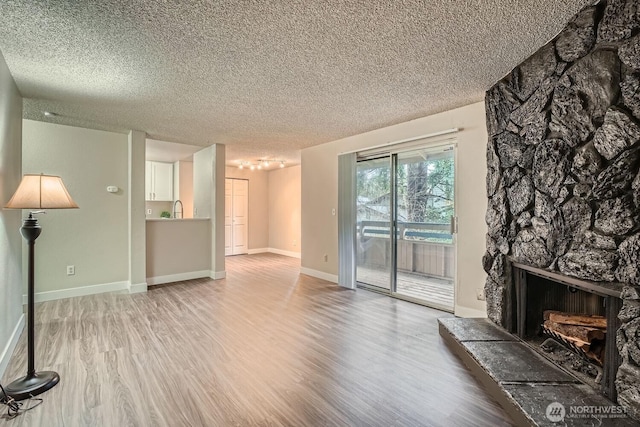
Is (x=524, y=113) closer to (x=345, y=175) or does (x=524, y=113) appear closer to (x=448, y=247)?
(x=448, y=247)

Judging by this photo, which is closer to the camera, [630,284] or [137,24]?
[630,284]

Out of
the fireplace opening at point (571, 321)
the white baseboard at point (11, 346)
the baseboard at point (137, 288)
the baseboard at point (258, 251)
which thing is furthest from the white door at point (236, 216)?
the fireplace opening at point (571, 321)

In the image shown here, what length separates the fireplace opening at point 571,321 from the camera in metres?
1.84

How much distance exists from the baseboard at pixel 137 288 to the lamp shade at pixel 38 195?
9.74 feet

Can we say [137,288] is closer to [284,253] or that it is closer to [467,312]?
[284,253]

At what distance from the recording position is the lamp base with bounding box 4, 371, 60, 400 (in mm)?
2105

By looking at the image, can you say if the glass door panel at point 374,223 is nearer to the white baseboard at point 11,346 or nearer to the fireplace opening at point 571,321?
the fireplace opening at point 571,321

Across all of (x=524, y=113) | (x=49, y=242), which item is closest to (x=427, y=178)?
(x=524, y=113)

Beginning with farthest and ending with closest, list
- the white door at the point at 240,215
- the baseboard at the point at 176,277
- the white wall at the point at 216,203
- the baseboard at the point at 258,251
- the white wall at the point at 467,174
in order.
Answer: the baseboard at the point at 258,251 < the white door at the point at 240,215 < the white wall at the point at 216,203 < the baseboard at the point at 176,277 < the white wall at the point at 467,174

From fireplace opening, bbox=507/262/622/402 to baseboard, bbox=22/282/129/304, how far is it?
17.4ft

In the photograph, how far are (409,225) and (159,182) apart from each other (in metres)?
6.26

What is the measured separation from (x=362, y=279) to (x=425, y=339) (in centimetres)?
223

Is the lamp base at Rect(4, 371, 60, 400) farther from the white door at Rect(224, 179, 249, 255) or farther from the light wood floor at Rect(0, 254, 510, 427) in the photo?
the white door at Rect(224, 179, 249, 255)

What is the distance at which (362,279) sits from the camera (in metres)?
5.30
